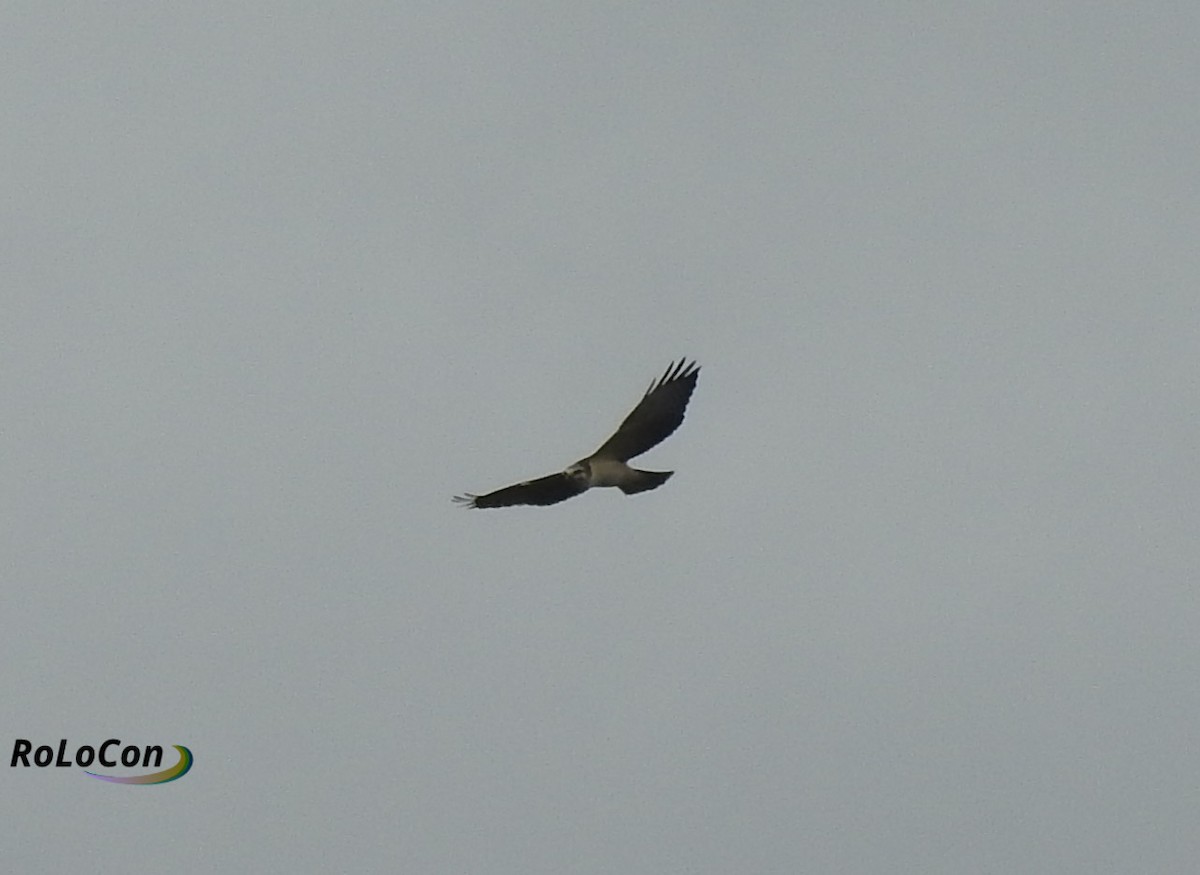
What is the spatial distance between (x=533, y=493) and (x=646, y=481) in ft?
6.32

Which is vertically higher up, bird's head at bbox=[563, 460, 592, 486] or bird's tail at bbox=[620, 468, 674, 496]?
bird's head at bbox=[563, 460, 592, 486]

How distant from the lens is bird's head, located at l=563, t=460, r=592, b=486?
28.1m

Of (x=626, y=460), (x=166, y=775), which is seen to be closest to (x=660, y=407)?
(x=626, y=460)

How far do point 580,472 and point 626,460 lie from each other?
79 cm

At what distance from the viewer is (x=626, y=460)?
28125mm

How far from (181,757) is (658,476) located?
59.9ft

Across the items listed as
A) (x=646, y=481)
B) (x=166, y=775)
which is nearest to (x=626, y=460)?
(x=646, y=481)

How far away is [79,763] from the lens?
37594mm

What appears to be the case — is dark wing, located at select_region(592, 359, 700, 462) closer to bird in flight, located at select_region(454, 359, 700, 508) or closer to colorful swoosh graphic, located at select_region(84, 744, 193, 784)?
bird in flight, located at select_region(454, 359, 700, 508)

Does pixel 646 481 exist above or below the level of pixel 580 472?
below

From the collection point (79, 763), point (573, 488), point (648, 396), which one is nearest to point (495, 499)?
point (573, 488)

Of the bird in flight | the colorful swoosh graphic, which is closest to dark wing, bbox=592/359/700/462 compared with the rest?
the bird in flight

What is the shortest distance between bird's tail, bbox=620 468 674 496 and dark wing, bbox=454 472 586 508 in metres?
0.77

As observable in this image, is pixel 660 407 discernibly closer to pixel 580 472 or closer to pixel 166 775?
pixel 580 472
